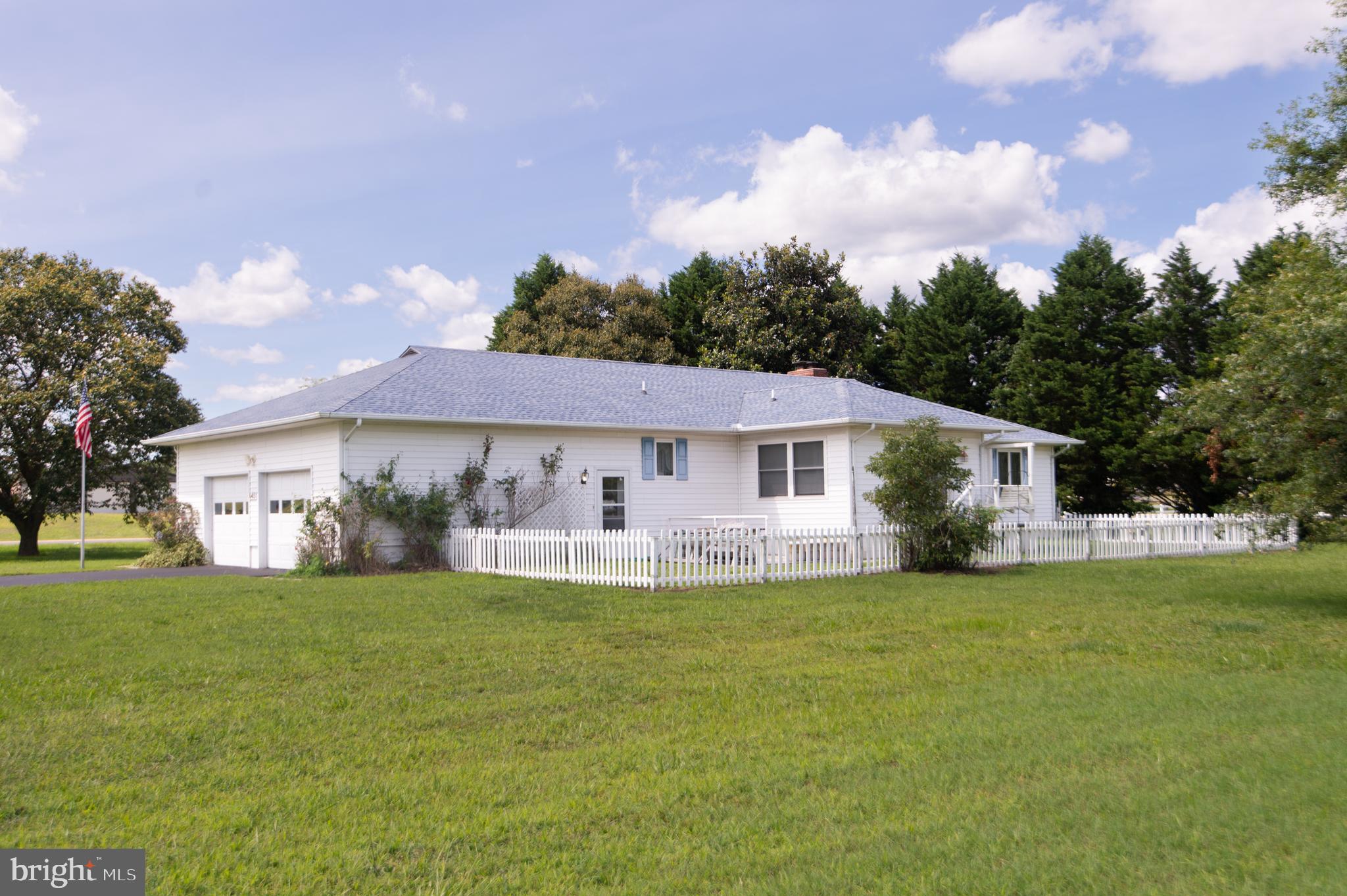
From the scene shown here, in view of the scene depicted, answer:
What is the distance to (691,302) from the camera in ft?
148

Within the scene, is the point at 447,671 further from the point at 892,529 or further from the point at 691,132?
the point at 691,132

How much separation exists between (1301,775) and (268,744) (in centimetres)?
627

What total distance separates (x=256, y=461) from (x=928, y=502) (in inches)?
583

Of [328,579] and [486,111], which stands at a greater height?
[486,111]

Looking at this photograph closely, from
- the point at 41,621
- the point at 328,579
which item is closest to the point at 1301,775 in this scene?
the point at 41,621

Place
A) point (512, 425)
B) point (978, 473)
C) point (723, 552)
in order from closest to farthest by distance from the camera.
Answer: point (723, 552) → point (512, 425) → point (978, 473)

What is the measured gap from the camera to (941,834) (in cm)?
485

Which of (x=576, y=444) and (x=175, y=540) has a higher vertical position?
(x=576, y=444)

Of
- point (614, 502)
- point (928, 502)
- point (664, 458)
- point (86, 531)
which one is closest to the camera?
point (928, 502)

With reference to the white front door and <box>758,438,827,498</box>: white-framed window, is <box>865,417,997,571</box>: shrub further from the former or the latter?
the white front door

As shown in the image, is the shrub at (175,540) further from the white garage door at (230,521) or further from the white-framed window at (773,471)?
the white-framed window at (773,471)

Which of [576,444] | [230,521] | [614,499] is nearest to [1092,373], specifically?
[614,499]

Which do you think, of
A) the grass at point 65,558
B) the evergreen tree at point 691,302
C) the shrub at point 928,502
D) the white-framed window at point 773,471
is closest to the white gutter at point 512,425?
the white-framed window at point 773,471
